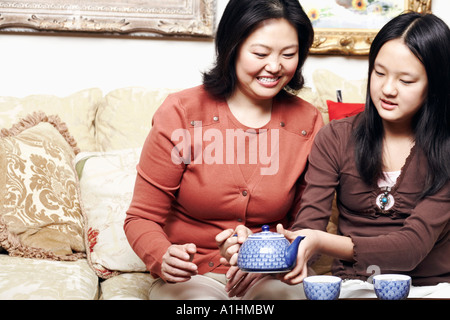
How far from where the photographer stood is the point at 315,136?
1.68m

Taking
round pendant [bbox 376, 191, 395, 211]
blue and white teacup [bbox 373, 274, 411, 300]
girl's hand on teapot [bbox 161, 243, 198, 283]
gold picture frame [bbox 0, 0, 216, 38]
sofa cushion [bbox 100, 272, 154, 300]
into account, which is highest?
gold picture frame [bbox 0, 0, 216, 38]

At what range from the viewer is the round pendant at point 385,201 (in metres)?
1.55

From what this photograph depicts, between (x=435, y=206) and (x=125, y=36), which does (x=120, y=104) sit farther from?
(x=435, y=206)

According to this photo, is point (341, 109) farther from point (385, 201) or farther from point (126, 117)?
point (126, 117)

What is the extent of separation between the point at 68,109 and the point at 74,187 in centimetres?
35

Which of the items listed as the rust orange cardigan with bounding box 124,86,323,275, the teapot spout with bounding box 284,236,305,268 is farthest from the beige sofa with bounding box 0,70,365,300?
the teapot spout with bounding box 284,236,305,268

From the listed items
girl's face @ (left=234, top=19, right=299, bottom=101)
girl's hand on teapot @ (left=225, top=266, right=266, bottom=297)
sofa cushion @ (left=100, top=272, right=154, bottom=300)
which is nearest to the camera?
girl's hand on teapot @ (left=225, top=266, right=266, bottom=297)

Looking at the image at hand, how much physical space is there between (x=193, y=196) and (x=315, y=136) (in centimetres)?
40

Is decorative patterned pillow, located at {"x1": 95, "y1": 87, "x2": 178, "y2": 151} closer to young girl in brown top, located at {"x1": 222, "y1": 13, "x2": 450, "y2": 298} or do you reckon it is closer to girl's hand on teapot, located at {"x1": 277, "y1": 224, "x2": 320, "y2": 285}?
young girl in brown top, located at {"x1": 222, "y1": 13, "x2": 450, "y2": 298}

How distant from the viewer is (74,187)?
6.75ft

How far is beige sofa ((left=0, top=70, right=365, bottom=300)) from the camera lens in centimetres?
183

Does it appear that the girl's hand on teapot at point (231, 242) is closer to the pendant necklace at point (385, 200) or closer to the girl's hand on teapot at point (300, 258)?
the girl's hand on teapot at point (300, 258)

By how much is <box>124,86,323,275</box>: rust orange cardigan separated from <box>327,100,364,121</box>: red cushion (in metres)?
0.38

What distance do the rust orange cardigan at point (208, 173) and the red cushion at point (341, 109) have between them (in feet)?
1.26
